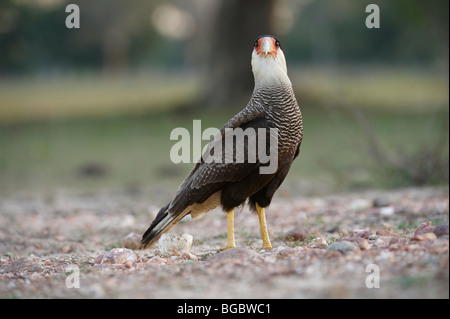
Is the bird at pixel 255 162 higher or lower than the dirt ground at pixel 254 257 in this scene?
higher

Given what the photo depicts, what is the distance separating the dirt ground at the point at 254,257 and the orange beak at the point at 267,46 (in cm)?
159

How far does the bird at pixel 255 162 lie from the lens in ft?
17.0

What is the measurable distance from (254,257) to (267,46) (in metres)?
1.79

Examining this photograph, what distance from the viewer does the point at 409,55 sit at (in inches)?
1743

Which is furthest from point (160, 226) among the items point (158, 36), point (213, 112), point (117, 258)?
point (158, 36)

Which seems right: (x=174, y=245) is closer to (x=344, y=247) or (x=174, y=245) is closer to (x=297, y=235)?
(x=297, y=235)

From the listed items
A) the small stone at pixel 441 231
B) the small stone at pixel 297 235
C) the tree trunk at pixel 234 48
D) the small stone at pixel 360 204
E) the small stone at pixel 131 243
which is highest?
the tree trunk at pixel 234 48

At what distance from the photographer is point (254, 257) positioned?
4473mm

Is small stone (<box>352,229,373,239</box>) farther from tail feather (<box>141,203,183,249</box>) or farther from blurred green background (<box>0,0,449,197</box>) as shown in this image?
blurred green background (<box>0,0,449,197</box>)

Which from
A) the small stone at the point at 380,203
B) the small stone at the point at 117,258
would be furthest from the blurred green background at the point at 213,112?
the small stone at the point at 117,258

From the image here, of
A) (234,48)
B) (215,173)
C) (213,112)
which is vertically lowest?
(215,173)

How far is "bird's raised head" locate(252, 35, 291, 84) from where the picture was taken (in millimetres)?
5328

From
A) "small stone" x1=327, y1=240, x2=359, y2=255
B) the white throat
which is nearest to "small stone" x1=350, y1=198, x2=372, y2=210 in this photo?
the white throat

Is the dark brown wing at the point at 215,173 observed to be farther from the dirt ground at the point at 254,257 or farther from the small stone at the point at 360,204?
the small stone at the point at 360,204
